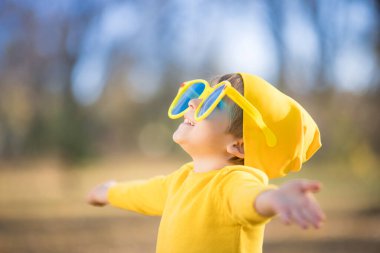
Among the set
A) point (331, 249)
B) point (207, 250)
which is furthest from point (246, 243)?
point (331, 249)

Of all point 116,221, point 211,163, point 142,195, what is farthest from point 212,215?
point 116,221

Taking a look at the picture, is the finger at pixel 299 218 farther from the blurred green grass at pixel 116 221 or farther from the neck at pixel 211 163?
the blurred green grass at pixel 116 221

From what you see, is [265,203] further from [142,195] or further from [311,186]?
[142,195]

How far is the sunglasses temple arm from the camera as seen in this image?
1754mm

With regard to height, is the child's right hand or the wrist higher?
the wrist

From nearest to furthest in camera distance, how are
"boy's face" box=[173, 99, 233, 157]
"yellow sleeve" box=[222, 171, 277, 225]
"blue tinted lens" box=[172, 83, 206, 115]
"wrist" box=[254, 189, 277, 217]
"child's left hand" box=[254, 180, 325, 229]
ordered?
"child's left hand" box=[254, 180, 325, 229], "wrist" box=[254, 189, 277, 217], "yellow sleeve" box=[222, 171, 277, 225], "boy's face" box=[173, 99, 233, 157], "blue tinted lens" box=[172, 83, 206, 115]

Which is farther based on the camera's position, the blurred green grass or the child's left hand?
the blurred green grass

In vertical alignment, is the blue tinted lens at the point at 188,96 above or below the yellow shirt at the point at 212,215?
above

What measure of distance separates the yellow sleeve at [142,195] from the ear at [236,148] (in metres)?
0.41

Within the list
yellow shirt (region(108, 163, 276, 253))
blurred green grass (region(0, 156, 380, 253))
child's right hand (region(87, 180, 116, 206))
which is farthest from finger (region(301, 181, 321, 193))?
blurred green grass (region(0, 156, 380, 253))

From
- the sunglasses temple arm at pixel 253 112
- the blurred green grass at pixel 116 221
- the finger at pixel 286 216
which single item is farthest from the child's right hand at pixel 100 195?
the blurred green grass at pixel 116 221

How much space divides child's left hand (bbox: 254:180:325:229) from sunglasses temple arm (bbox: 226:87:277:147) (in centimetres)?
43

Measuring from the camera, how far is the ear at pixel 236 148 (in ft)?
6.08

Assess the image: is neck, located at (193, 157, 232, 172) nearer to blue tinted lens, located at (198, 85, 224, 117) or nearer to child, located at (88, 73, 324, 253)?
child, located at (88, 73, 324, 253)
